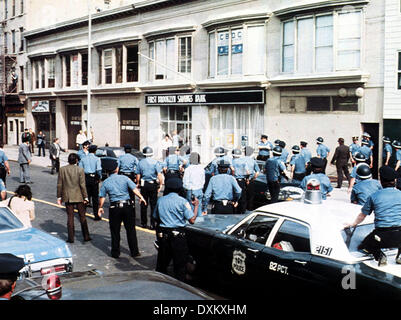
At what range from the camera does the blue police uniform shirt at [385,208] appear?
5.75m

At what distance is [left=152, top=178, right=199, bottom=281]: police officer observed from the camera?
21.9 ft

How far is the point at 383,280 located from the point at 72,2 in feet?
135

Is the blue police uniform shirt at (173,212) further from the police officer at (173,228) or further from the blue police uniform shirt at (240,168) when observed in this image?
the blue police uniform shirt at (240,168)

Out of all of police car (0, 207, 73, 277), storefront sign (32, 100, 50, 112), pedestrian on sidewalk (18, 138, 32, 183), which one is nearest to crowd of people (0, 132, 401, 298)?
police car (0, 207, 73, 277)

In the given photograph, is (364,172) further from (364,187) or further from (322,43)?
(322,43)

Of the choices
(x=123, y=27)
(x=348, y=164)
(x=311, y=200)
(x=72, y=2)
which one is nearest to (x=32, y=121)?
(x=72, y=2)

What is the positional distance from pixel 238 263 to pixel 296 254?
3.00 feet

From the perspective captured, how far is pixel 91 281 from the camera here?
4.12 metres

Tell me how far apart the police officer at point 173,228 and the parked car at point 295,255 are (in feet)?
0.71

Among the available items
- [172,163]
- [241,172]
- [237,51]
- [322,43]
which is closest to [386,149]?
[322,43]

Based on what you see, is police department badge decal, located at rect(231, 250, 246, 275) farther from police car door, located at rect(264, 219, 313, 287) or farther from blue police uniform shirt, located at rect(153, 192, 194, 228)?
blue police uniform shirt, located at rect(153, 192, 194, 228)

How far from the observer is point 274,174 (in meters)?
12.3

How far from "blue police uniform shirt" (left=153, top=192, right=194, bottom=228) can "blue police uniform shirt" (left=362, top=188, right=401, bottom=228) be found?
2.47 metres
